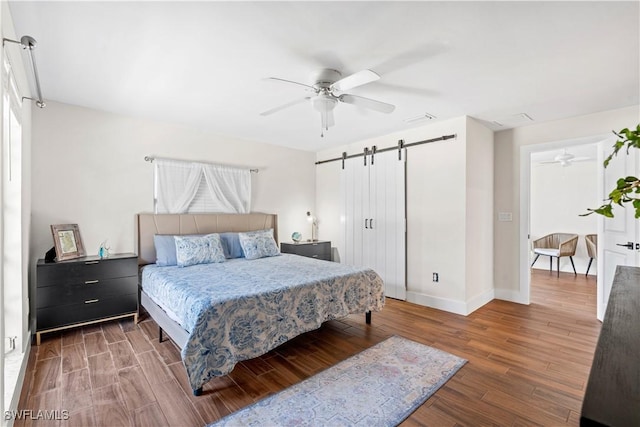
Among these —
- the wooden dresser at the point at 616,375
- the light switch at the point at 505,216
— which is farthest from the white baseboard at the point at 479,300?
the wooden dresser at the point at 616,375

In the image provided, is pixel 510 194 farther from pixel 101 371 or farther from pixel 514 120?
pixel 101 371

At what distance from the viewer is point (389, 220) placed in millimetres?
4586

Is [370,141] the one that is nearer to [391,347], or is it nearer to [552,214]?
[391,347]

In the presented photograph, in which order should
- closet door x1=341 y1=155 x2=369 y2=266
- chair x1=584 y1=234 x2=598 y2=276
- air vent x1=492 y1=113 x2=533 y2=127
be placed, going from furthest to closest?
chair x1=584 y1=234 x2=598 y2=276 → closet door x1=341 y1=155 x2=369 y2=266 → air vent x1=492 y1=113 x2=533 y2=127

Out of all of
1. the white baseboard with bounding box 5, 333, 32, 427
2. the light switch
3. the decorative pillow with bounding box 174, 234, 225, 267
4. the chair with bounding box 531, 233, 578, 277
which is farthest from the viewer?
the chair with bounding box 531, 233, 578, 277

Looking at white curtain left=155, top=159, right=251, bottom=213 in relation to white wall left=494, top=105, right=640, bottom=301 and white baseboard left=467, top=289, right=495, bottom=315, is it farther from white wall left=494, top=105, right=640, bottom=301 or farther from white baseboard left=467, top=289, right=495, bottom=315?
white wall left=494, top=105, right=640, bottom=301

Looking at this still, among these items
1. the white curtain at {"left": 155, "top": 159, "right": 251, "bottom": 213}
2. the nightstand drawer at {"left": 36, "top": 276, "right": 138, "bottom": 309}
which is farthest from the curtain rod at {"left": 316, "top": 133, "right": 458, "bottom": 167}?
the nightstand drawer at {"left": 36, "top": 276, "right": 138, "bottom": 309}

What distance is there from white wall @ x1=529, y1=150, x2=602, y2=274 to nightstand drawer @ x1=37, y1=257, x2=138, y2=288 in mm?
7793

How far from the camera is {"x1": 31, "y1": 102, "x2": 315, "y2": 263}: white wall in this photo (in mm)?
3273

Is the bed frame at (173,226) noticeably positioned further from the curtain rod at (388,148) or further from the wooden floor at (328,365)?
the curtain rod at (388,148)

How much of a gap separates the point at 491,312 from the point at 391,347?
1804 millimetres

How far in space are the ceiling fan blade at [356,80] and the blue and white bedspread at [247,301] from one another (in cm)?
174

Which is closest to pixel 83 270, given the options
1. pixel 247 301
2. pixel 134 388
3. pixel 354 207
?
pixel 134 388

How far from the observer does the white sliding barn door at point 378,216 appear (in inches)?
175
